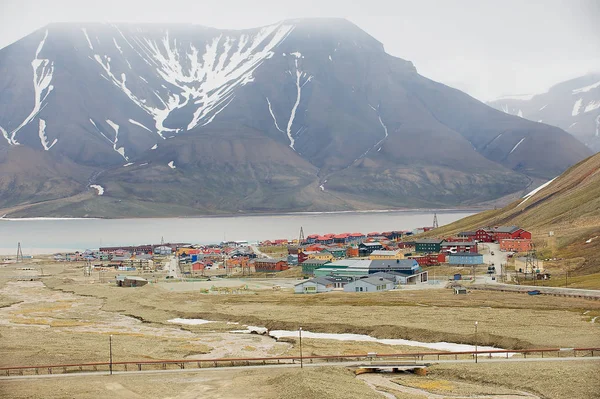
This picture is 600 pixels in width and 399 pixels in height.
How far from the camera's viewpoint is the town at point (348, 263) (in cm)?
9356

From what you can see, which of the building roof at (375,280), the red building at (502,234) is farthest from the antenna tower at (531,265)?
the red building at (502,234)

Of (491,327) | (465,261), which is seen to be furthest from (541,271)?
(491,327)

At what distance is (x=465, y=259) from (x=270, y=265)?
29839mm

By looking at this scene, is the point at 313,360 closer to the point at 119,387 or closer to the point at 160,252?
the point at 119,387

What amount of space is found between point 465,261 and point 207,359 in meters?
65.6

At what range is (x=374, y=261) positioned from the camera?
344ft

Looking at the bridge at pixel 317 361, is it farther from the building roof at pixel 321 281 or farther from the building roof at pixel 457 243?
the building roof at pixel 457 243

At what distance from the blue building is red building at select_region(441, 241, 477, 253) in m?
9.31

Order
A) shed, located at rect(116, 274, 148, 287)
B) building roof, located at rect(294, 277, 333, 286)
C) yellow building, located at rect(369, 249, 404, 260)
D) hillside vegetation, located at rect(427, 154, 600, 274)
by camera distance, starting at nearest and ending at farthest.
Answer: building roof, located at rect(294, 277, 333, 286) < hillside vegetation, located at rect(427, 154, 600, 274) < shed, located at rect(116, 274, 148, 287) < yellow building, located at rect(369, 249, 404, 260)

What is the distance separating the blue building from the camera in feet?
352

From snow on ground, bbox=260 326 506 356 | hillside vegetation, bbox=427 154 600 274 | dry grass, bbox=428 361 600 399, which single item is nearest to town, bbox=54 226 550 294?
hillside vegetation, bbox=427 154 600 274

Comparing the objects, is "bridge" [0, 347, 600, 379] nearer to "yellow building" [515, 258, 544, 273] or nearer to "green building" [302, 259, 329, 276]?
"yellow building" [515, 258, 544, 273]

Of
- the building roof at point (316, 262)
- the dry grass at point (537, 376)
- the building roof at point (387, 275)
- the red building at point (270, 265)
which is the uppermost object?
the building roof at point (316, 262)

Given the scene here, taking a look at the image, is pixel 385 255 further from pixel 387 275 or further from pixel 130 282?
pixel 130 282
